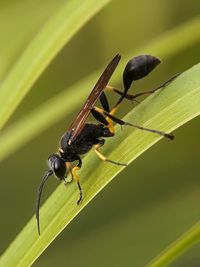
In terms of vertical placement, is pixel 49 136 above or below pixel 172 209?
above

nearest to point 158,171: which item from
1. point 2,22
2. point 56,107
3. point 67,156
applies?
point 56,107

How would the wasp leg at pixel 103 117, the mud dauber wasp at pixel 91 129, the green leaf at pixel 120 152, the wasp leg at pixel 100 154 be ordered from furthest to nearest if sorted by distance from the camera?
the wasp leg at pixel 103 117 < the mud dauber wasp at pixel 91 129 < the wasp leg at pixel 100 154 < the green leaf at pixel 120 152

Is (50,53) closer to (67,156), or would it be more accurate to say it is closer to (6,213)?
(67,156)

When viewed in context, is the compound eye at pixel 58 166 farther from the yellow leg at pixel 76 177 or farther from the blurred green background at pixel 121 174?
the blurred green background at pixel 121 174

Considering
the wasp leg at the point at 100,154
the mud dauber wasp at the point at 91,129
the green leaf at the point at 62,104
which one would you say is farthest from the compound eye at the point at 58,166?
A: the green leaf at the point at 62,104

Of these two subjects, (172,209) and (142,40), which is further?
(142,40)

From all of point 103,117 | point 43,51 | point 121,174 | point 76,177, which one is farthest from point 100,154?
point 121,174

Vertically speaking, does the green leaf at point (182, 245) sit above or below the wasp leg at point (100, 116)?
below
